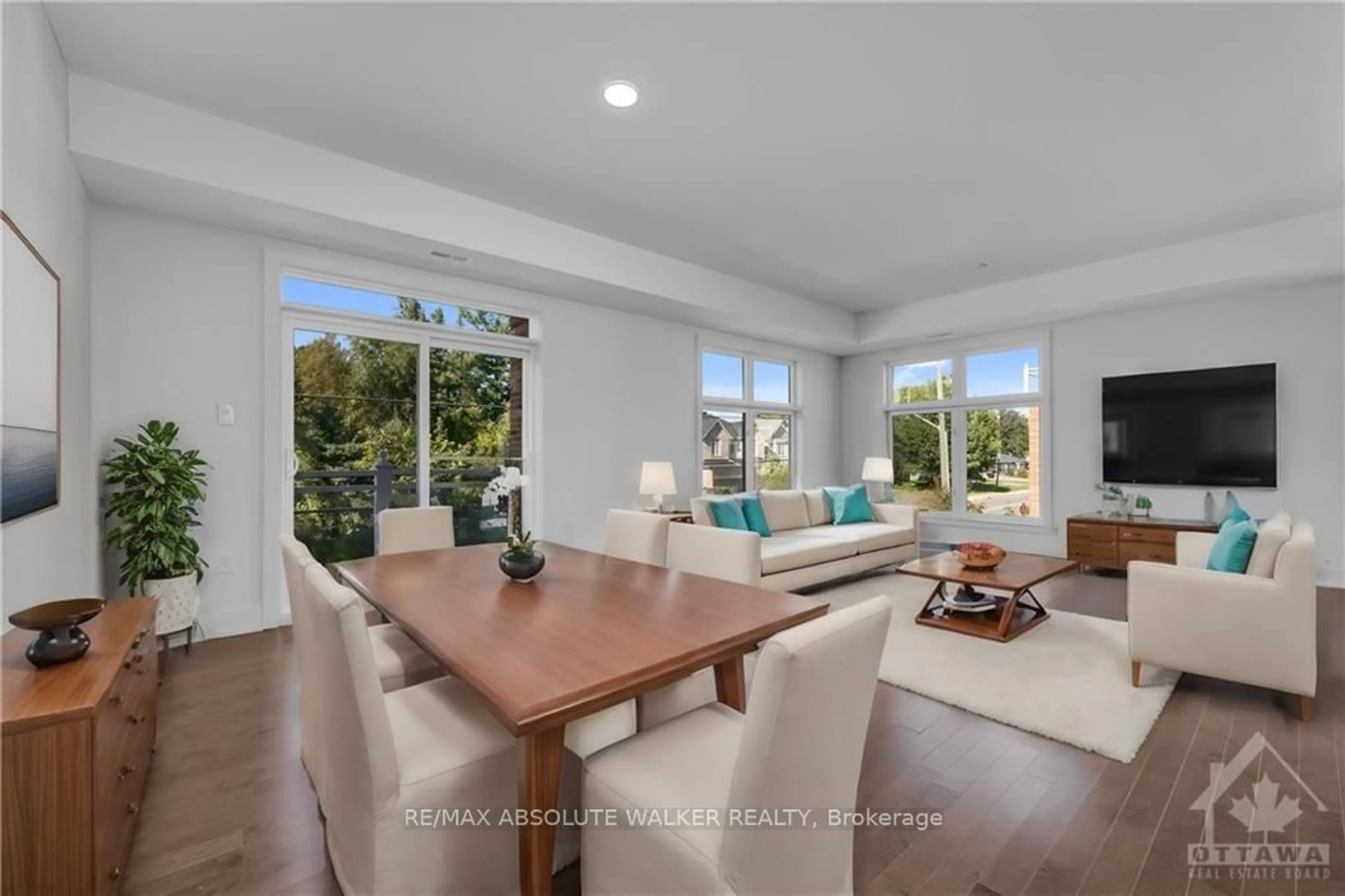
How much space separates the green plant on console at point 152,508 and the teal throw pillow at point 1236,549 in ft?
16.9

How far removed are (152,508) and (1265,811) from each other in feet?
15.7

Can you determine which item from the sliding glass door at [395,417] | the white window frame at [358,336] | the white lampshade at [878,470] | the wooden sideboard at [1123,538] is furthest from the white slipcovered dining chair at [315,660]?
the white lampshade at [878,470]

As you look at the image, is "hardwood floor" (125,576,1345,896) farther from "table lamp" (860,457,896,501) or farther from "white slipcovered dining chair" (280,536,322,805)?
"table lamp" (860,457,896,501)

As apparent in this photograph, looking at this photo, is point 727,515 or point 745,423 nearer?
point 727,515

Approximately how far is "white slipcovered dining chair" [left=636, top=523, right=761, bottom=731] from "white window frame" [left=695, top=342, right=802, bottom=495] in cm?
335

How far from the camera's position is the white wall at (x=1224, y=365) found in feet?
15.1

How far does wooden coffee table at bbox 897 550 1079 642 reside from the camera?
3.48 meters

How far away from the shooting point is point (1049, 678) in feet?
9.41

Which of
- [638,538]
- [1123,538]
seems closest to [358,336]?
[638,538]

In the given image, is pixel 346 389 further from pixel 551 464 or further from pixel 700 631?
pixel 700 631

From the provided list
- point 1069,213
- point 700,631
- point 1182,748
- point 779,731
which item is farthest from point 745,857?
point 1069,213

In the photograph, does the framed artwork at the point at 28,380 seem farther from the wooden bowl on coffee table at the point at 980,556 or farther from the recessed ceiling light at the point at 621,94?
the wooden bowl on coffee table at the point at 980,556

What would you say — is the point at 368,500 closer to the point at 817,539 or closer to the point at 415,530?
the point at 415,530

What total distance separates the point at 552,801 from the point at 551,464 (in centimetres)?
380
